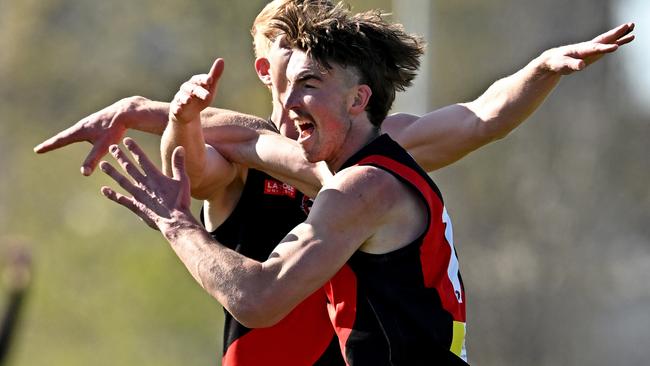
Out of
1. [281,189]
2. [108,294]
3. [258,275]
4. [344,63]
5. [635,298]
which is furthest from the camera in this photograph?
A: [108,294]

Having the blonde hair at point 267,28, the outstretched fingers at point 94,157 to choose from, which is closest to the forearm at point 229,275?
the outstretched fingers at point 94,157

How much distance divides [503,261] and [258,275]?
9350 millimetres

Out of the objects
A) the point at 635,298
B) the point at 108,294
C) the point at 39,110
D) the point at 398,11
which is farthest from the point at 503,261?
the point at 39,110

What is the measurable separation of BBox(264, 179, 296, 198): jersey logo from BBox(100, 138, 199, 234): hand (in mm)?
940

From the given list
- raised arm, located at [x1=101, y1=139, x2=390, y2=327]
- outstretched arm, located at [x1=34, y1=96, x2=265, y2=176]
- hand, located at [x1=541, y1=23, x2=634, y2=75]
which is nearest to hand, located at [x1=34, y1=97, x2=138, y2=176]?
outstretched arm, located at [x1=34, y1=96, x2=265, y2=176]

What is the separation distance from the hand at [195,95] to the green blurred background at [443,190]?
7794mm

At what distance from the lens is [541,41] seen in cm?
1417

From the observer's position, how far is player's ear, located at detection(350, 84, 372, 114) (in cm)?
512

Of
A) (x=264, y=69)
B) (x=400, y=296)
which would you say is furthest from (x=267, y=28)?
(x=400, y=296)

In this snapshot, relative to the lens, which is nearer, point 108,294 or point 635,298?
point 635,298

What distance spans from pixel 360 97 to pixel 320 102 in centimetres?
17

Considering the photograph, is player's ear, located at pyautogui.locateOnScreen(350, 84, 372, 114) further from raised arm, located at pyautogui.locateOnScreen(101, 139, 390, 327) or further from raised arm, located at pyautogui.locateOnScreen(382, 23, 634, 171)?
raised arm, located at pyautogui.locateOnScreen(382, 23, 634, 171)

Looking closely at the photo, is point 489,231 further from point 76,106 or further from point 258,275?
point 258,275

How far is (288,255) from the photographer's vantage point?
4.78 meters
